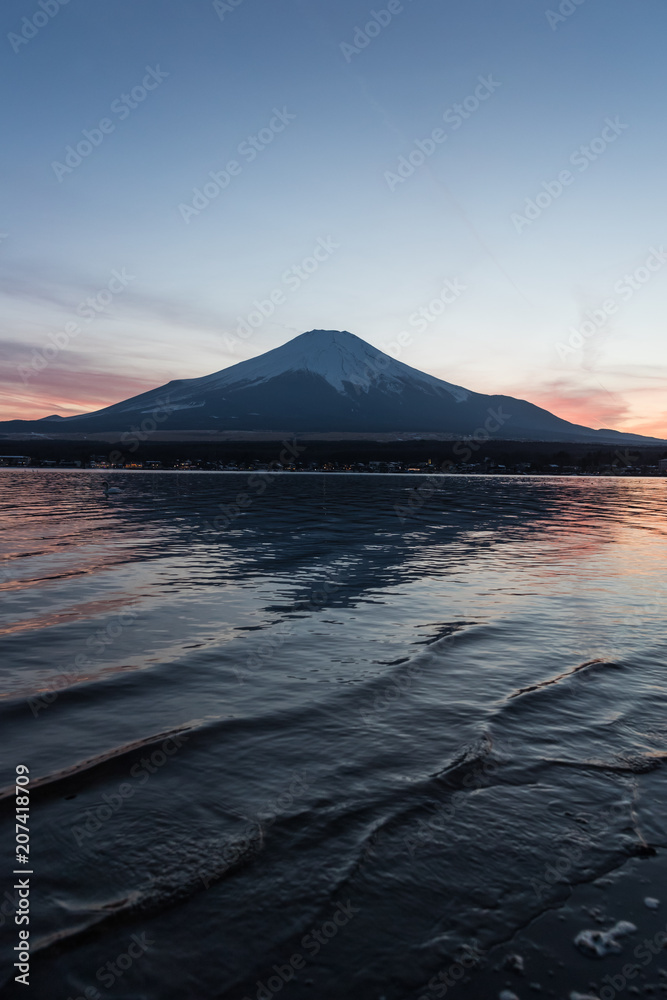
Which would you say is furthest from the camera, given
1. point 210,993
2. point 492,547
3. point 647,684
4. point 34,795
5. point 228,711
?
point 492,547

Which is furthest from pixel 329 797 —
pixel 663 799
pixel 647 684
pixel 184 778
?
pixel 647 684

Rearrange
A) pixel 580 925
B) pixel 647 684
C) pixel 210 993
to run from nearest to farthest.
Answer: pixel 210 993 < pixel 580 925 < pixel 647 684

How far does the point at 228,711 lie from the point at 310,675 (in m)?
2.39

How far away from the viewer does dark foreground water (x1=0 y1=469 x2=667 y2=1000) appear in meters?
5.09

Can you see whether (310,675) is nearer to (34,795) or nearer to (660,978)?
(34,795)

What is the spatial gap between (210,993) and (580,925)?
325 cm

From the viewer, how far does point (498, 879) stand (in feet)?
19.4

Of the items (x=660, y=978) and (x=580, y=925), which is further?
(x=580, y=925)

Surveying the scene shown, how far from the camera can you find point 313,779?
25.6 ft

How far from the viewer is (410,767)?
320 inches

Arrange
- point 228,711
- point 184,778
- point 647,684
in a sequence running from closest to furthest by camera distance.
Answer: point 184,778
point 228,711
point 647,684

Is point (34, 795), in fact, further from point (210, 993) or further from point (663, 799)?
point (663, 799)

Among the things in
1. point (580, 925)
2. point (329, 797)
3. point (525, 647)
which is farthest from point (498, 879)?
point (525, 647)

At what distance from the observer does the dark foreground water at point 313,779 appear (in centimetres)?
509
